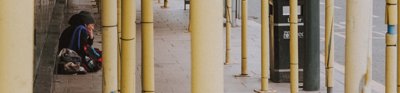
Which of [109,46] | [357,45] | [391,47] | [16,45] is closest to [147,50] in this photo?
[109,46]

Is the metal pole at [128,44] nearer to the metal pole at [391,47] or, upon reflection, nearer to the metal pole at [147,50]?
the metal pole at [147,50]

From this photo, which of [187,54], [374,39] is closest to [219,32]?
[187,54]

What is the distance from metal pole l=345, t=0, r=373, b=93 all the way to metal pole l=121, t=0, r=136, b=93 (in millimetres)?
1208

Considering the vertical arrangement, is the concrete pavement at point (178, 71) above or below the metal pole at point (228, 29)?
below

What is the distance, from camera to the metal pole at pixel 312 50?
32.7 feet

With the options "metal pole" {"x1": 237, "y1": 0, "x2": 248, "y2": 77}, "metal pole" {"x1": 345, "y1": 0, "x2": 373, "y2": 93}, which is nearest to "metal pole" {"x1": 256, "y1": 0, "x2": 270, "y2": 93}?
"metal pole" {"x1": 237, "y1": 0, "x2": 248, "y2": 77}

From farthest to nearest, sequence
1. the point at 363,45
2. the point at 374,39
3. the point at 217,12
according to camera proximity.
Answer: the point at 374,39, the point at 363,45, the point at 217,12

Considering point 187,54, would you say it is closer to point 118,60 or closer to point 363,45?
point 118,60

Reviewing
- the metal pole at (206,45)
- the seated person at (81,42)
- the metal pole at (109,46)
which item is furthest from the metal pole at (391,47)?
the seated person at (81,42)

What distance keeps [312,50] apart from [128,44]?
5223 millimetres

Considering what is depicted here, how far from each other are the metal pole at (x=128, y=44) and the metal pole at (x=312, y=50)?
16.0ft

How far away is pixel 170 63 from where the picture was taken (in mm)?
12570

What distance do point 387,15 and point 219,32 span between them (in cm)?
226

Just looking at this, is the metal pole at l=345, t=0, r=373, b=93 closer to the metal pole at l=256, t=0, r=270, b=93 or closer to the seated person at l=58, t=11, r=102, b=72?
the metal pole at l=256, t=0, r=270, b=93
